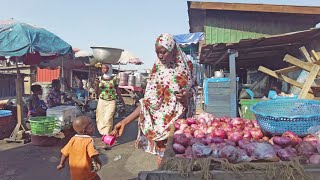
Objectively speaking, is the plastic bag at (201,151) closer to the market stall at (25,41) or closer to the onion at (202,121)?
the onion at (202,121)

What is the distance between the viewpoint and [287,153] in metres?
1.78

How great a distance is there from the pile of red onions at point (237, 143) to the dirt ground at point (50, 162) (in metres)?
2.62

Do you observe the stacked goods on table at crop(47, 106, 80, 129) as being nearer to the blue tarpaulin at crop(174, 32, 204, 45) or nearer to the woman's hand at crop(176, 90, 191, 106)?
the woman's hand at crop(176, 90, 191, 106)

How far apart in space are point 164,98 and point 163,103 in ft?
0.18

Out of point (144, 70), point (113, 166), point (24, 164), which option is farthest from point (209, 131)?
point (144, 70)

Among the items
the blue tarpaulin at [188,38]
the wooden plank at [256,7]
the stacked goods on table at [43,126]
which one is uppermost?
the wooden plank at [256,7]

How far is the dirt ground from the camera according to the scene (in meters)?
4.72

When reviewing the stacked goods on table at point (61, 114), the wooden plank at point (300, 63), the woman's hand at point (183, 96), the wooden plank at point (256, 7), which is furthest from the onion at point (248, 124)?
the wooden plank at point (256, 7)

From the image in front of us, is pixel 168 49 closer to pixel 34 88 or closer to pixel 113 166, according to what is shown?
Result: pixel 113 166

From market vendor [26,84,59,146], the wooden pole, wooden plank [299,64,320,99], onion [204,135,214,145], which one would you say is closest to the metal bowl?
market vendor [26,84,59,146]

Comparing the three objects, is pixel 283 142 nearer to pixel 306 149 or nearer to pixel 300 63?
pixel 306 149

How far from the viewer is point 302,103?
2789 millimetres

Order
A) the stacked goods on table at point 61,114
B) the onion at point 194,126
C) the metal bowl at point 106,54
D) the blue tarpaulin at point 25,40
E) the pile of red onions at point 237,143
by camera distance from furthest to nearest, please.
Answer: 1. the metal bowl at point 106,54
2. the stacked goods on table at point 61,114
3. the blue tarpaulin at point 25,40
4. the onion at point 194,126
5. the pile of red onions at point 237,143

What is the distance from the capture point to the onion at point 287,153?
1.75 metres
